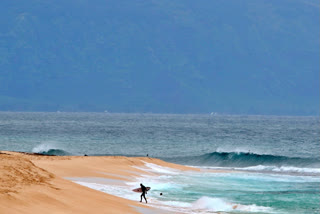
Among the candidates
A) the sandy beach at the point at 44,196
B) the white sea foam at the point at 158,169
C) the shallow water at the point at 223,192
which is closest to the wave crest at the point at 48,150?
the white sea foam at the point at 158,169

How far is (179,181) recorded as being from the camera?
139ft

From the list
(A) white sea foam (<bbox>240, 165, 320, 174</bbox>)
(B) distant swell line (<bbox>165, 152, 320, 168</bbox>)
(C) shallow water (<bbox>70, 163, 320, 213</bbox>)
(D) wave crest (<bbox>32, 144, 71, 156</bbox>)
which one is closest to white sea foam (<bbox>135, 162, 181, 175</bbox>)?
(C) shallow water (<bbox>70, 163, 320, 213</bbox>)

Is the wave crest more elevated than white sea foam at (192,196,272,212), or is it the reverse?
the wave crest

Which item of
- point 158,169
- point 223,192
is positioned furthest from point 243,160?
point 223,192

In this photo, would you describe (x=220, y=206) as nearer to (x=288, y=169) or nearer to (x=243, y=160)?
(x=288, y=169)

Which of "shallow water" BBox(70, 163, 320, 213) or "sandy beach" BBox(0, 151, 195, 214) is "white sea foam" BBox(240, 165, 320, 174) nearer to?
"shallow water" BBox(70, 163, 320, 213)

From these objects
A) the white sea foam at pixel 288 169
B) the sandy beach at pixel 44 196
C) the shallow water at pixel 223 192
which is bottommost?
the sandy beach at pixel 44 196

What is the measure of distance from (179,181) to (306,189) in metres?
8.46

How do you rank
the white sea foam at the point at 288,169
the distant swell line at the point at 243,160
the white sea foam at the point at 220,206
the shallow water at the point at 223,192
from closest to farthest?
the white sea foam at the point at 220,206, the shallow water at the point at 223,192, the white sea foam at the point at 288,169, the distant swell line at the point at 243,160

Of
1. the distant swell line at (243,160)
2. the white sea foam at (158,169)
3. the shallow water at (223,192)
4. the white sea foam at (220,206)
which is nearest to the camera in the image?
the white sea foam at (220,206)

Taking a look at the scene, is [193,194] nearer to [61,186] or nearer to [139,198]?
[139,198]

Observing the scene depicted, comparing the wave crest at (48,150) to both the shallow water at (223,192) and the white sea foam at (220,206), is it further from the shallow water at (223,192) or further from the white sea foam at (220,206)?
the white sea foam at (220,206)

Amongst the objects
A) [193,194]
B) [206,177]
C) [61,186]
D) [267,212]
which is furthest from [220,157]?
[61,186]

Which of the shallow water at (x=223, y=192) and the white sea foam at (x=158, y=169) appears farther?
the white sea foam at (x=158, y=169)
